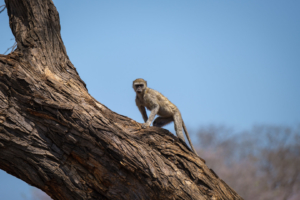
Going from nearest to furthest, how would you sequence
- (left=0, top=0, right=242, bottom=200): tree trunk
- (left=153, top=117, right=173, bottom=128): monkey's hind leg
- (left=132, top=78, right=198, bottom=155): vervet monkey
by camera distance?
(left=0, top=0, right=242, bottom=200): tree trunk
(left=132, top=78, right=198, bottom=155): vervet monkey
(left=153, top=117, right=173, bottom=128): monkey's hind leg

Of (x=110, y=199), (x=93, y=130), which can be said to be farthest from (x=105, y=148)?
(x=110, y=199)

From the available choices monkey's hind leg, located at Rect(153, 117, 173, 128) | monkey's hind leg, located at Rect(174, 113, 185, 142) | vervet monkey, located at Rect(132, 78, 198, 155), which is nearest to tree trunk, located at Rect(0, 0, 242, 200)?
monkey's hind leg, located at Rect(174, 113, 185, 142)

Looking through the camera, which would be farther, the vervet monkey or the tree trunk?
the vervet monkey

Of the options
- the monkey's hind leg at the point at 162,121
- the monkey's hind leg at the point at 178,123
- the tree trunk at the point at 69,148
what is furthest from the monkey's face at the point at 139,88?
the tree trunk at the point at 69,148

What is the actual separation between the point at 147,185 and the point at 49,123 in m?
1.91

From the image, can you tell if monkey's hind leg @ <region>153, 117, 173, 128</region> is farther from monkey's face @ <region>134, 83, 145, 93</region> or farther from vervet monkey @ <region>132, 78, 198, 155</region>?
monkey's face @ <region>134, 83, 145, 93</region>

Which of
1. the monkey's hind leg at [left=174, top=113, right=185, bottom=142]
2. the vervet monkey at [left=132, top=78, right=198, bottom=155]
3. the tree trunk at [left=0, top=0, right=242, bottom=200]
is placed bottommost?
the tree trunk at [left=0, top=0, right=242, bottom=200]

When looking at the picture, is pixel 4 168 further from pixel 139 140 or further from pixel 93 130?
pixel 139 140

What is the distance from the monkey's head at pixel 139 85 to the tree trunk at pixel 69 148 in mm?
1887

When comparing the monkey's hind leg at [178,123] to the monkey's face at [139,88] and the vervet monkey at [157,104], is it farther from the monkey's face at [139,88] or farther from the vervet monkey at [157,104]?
the monkey's face at [139,88]

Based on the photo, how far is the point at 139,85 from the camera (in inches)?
246

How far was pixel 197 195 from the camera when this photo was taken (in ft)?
14.1

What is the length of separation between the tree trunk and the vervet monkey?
1799mm

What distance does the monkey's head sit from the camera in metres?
6.19
